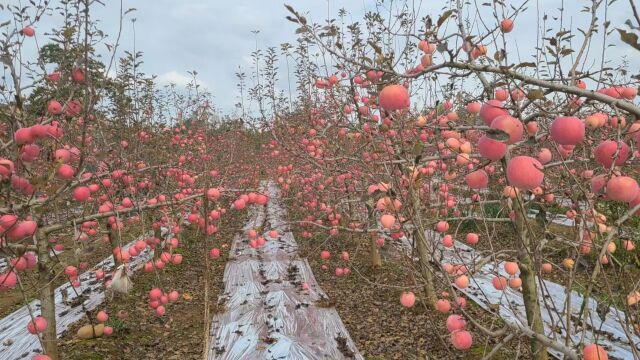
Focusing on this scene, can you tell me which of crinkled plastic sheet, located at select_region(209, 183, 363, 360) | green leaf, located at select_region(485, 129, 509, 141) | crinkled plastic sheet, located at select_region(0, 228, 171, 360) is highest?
green leaf, located at select_region(485, 129, 509, 141)

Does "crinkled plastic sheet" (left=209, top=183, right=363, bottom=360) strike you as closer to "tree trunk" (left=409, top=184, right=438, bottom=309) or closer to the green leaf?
"tree trunk" (left=409, top=184, right=438, bottom=309)

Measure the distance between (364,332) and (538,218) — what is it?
333 cm

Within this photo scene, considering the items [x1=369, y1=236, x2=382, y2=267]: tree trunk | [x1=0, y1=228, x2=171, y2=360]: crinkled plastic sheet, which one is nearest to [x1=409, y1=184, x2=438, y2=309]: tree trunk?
[x1=369, y1=236, x2=382, y2=267]: tree trunk

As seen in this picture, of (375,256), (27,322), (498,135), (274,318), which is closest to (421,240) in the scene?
(498,135)

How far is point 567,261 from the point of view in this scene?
2.88 m

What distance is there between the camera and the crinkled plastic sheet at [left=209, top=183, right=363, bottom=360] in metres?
4.49

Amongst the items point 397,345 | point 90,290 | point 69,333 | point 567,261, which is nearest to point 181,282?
point 90,290

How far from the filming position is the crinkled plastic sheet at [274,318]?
4.49m

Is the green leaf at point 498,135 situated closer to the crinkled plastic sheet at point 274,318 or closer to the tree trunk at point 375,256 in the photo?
the crinkled plastic sheet at point 274,318

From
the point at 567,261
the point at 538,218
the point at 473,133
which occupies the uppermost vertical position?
the point at 473,133

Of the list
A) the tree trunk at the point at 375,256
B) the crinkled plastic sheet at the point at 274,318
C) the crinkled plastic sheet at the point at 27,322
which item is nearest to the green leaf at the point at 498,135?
the crinkled plastic sheet at the point at 27,322

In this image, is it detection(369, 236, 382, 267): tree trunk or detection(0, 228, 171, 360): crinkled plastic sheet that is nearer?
detection(0, 228, 171, 360): crinkled plastic sheet

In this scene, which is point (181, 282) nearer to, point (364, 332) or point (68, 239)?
point (364, 332)

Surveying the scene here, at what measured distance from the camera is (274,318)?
5293mm
